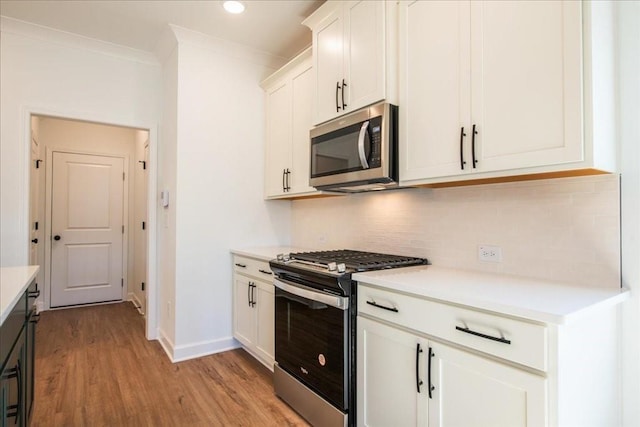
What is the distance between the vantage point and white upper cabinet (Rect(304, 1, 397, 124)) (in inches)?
79.3

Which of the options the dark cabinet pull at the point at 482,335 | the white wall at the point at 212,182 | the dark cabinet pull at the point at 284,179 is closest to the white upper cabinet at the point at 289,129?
the dark cabinet pull at the point at 284,179

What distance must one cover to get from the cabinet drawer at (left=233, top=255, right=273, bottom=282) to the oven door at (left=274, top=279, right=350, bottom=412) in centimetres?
36

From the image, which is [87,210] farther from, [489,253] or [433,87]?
[489,253]

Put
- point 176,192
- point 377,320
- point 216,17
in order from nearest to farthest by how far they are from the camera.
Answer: point 377,320
point 216,17
point 176,192

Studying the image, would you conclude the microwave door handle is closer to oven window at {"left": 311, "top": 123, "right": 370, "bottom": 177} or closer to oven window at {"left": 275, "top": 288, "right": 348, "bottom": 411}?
oven window at {"left": 311, "top": 123, "right": 370, "bottom": 177}

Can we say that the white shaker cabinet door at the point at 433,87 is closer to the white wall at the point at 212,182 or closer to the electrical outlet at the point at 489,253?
the electrical outlet at the point at 489,253

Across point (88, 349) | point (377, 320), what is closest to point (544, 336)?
point (377, 320)

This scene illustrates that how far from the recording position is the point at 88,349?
3.25m

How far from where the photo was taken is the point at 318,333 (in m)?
1.97

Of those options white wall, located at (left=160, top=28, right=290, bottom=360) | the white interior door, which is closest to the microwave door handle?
white wall, located at (left=160, top=28, right=290, bottom=360)

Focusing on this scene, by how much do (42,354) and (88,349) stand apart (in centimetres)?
35

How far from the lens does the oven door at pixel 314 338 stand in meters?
1.82

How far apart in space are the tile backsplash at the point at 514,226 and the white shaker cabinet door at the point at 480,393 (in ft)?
2.10

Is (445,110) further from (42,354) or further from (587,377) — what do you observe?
(42,354)
